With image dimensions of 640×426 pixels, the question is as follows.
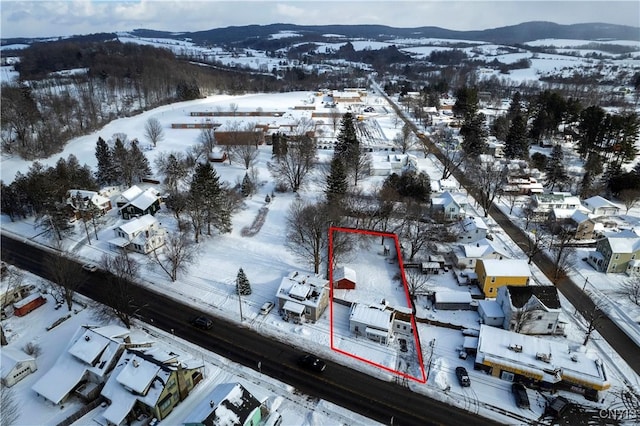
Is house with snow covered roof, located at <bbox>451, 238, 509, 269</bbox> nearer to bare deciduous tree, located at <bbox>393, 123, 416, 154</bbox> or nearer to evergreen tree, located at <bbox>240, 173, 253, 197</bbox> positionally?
evergreen tree, located at <bbox>240, 173, 253, 197</bbox>

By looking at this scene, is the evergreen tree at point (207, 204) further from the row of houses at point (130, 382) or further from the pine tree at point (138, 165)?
the pine tree at point (138, 165)

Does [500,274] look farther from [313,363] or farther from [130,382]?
[130,382]

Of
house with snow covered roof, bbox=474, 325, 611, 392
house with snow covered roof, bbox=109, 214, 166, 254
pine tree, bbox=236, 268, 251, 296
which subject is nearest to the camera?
house with snow covered roof, bbox=474, 325, 611, 392

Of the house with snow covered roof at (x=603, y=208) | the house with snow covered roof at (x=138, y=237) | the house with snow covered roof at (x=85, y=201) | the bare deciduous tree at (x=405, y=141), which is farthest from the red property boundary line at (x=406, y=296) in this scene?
the bare deciduous tree at (x=405, y=141)

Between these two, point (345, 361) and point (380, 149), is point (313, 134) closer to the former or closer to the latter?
point (380, 149)

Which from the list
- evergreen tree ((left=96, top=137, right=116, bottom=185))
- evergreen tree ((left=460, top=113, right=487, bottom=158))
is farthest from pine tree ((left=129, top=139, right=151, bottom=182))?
evergreen tree ((left=460, top=113, right=487, bottom=158))
